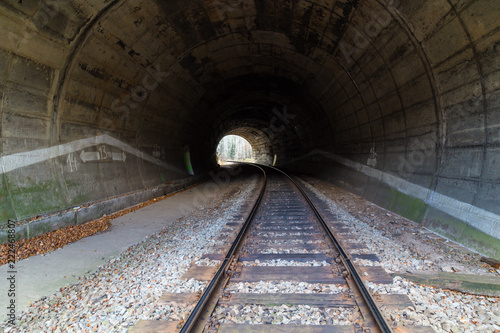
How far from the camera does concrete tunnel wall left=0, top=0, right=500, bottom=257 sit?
14.8ft

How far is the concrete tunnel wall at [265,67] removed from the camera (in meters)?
4.50

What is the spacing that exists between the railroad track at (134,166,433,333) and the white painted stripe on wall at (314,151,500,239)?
2.14 m

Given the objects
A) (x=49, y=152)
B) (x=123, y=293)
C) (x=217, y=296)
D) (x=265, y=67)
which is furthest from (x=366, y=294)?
(x=265, y=67)

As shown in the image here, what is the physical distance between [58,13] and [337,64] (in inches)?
292

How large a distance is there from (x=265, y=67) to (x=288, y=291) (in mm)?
10053

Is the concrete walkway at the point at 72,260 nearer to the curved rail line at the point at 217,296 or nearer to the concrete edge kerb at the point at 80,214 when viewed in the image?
the concrete edge kerb at the point at 80,214

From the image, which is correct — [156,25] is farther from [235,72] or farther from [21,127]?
[235,72]

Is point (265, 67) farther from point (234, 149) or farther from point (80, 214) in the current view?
point (234, 149)

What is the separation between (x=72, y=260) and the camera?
421cm

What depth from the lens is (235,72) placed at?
11.7 meters

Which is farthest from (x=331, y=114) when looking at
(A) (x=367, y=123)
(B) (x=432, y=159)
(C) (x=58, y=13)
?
(C) (x=58, y=13)

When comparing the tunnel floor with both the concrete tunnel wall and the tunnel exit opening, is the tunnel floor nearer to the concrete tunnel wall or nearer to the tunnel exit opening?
the concrete tunnel wall

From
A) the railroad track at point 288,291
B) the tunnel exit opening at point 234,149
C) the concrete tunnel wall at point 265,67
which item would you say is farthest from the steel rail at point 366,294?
Result: the tunnel exit opening at point 234,149

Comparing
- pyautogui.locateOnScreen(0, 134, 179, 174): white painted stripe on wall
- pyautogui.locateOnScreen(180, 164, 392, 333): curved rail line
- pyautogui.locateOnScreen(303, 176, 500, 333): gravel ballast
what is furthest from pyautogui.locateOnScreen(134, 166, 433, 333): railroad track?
pyautogui.locateOnScreen(0, 134, 179, 174): white painted stripe on wall
